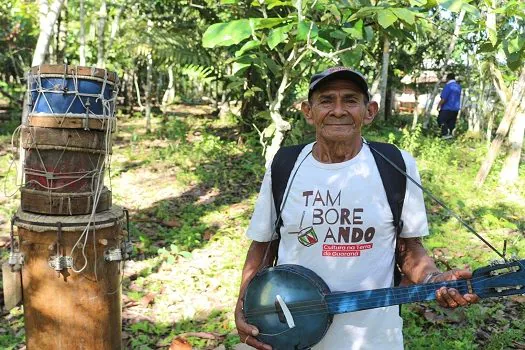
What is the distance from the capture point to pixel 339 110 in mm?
1951

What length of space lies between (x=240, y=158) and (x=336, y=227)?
7432 millimetres

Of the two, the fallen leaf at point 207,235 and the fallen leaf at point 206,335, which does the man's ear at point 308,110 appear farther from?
the fallen leaf at point 207,235

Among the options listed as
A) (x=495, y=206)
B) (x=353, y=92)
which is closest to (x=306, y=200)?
(x=353, y=92)

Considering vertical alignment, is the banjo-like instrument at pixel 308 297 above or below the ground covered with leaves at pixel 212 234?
above

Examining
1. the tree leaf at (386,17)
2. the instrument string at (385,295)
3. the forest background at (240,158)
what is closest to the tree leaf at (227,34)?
the forest background at (240,158)

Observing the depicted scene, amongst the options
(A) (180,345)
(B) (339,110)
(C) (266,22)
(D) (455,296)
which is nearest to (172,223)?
(A) (180,345)

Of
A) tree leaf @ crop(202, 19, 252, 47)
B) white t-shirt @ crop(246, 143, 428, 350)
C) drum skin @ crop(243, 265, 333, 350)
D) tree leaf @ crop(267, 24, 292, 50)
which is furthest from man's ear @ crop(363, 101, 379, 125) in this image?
tree leaf @ crop(202, 19, 252, 47)

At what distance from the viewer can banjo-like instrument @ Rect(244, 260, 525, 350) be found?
172 centimetres

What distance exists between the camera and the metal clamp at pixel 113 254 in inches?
122

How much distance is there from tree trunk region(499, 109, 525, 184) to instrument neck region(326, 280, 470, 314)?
24.1 feet

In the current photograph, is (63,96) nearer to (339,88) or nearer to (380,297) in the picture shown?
(339,88)

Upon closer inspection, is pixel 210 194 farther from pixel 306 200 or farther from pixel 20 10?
pixel 306 200

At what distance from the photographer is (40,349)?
3.06 metres

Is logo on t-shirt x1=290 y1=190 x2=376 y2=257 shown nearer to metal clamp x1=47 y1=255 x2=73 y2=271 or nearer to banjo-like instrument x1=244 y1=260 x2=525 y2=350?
banjo-like instrument x1=244 y1=260 x2=525 y2=350
